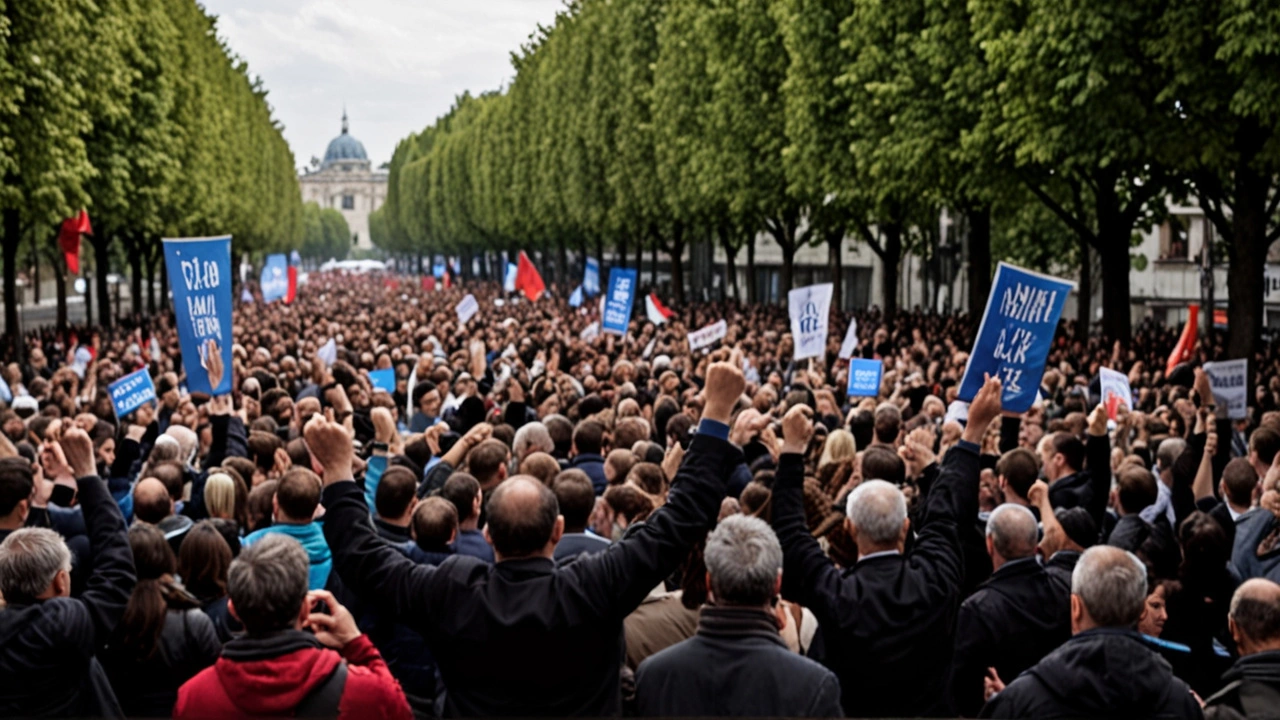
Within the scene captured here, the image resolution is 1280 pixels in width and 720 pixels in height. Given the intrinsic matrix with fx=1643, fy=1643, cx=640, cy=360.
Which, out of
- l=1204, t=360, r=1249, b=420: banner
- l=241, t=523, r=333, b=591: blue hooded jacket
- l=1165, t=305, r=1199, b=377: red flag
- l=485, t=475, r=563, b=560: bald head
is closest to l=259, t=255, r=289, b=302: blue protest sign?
l=1165, t=305, r=1199, b=377: red flag

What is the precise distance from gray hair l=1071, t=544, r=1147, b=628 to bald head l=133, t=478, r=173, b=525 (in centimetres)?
424

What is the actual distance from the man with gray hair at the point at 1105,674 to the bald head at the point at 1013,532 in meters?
1.11

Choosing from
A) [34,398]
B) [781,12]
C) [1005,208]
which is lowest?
[34,398]

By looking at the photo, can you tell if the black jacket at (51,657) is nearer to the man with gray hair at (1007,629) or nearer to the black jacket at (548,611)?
the black jacket at (548,611)

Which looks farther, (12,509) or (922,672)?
(12,509)

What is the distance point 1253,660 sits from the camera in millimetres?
5312

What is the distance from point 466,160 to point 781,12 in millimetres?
78560

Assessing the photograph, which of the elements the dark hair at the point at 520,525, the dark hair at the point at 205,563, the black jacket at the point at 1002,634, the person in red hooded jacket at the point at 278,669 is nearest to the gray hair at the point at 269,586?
the person in red hooded jacket at the point at 278,669

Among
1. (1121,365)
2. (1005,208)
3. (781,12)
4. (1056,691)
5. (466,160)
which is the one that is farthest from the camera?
(466,160)

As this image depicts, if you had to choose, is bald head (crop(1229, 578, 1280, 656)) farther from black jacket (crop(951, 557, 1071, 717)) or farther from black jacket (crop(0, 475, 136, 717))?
black jacket (crop(0, 475, 136, 717))

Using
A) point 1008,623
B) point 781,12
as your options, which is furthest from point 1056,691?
point 781,12

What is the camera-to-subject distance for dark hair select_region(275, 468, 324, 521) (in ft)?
22.3

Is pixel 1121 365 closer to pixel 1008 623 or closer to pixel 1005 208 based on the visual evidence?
pixel 1005 208

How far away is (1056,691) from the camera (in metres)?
4.95
